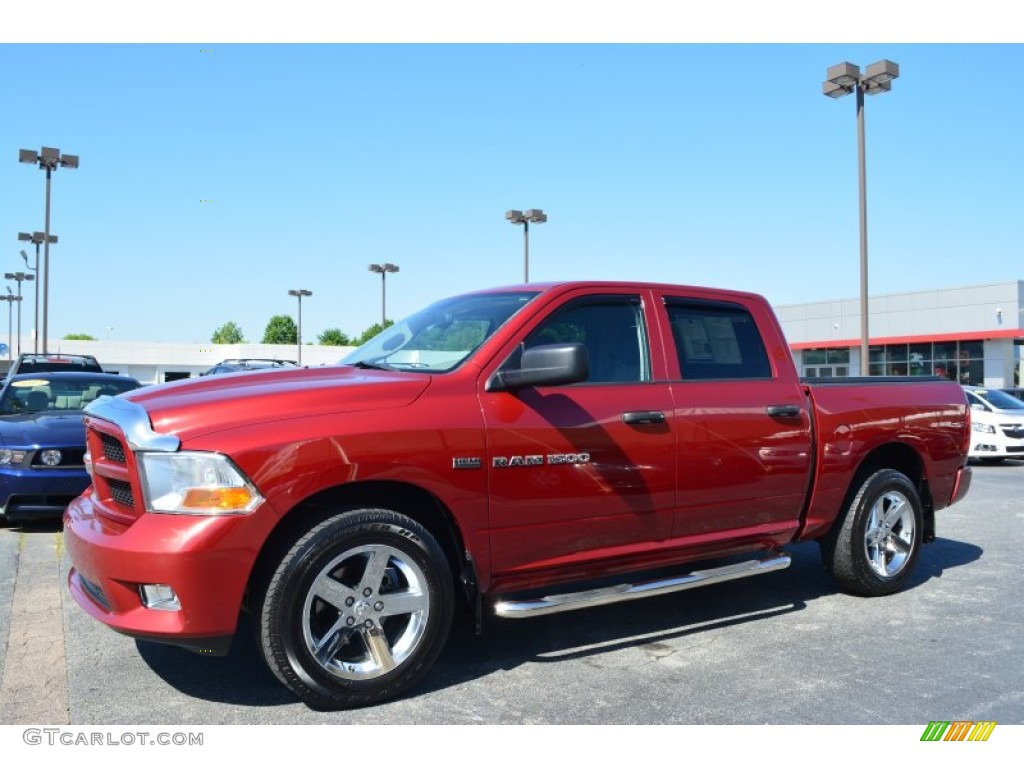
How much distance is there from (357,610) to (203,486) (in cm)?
85

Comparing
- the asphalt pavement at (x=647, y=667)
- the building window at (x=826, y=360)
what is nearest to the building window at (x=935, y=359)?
the building window at (x=826, y=360)

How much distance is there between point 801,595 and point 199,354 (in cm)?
7322

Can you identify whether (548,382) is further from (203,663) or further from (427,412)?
(203,663)

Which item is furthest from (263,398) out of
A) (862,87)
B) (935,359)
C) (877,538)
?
(935,359)

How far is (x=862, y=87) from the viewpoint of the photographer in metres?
18.8

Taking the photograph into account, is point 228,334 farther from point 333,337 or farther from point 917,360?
point 917,360

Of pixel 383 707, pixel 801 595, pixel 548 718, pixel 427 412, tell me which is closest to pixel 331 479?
pixel 427 412

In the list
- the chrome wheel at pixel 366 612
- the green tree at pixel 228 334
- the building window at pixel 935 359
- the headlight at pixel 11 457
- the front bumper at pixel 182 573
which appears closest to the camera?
the front bumper at pixel 182 573

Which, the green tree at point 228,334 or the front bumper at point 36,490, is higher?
the green tree at point 228,334

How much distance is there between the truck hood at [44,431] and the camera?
Result: 307 inches

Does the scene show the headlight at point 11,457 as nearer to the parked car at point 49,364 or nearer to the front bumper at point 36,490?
the front bumper at point 36,490

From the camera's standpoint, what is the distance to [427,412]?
12.8 ft
